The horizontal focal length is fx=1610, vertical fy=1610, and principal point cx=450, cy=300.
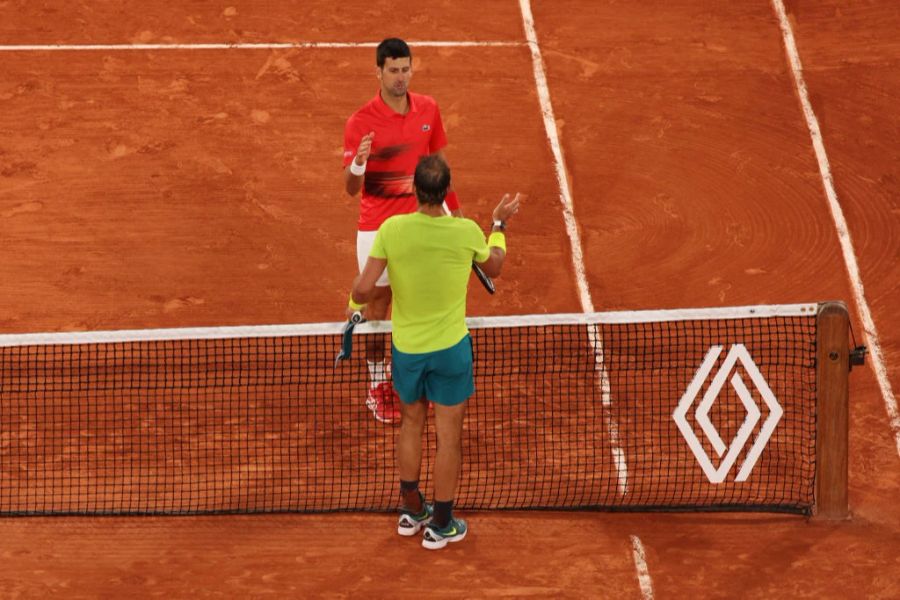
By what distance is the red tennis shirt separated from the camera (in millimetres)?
10609

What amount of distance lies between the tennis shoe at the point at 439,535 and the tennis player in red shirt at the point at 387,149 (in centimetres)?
127

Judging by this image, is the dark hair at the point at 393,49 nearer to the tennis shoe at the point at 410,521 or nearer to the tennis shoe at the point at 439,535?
the tennis shoe at the point at 410,521

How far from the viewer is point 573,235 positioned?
13.3m

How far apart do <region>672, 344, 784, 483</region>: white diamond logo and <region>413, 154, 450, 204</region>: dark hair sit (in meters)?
2.13

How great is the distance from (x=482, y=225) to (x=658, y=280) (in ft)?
5.22

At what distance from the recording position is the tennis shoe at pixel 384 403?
11164mm

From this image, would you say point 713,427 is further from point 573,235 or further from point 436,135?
point 573,235

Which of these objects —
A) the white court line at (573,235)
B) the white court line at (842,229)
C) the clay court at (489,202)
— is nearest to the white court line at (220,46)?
the clay court at (489,202)

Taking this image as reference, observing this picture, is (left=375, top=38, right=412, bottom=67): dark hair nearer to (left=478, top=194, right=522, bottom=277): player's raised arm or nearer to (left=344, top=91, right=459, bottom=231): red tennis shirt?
(left=344, top=91, right=459, bottom=231): red tennis shirt

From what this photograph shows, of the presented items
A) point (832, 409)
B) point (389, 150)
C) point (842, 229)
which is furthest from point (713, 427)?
point (842, 229)

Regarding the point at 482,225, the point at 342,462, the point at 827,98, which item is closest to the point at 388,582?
the point at 342,462

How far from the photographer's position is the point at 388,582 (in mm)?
9719

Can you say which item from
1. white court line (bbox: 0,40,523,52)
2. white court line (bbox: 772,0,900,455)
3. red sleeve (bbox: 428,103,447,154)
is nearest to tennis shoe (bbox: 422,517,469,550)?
red sleeve (bbox: 428,103,447,154)

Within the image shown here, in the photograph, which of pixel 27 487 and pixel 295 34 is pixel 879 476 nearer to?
pixel 27 487
